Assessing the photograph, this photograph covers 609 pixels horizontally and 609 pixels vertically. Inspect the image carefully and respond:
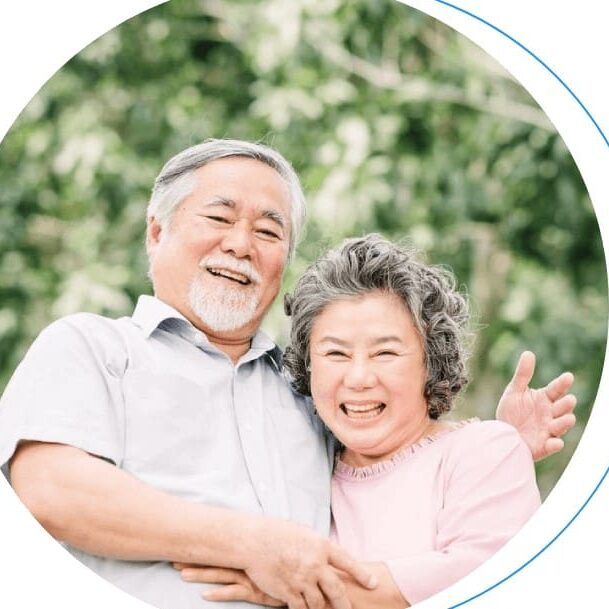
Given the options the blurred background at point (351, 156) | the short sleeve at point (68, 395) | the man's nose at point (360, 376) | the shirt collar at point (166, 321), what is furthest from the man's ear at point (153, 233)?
the blurred background at point (351, 156)

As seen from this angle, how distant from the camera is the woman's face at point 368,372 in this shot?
57.1 inches

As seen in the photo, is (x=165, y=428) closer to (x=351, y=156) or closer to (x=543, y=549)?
(x=543, y=549)

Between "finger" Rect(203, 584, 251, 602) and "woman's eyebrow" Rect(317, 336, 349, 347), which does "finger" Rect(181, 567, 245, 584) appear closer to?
"finger" Rect(203, 584, 251, 602)

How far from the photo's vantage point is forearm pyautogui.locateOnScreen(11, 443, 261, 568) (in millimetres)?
1303

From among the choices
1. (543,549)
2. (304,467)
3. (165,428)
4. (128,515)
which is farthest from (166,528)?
(543,549)

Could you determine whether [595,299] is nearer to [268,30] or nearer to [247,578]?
[268,30]

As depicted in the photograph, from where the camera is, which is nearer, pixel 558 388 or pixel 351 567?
pixel 351 567

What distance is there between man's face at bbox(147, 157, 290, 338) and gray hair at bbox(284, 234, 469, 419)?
0.22 feet

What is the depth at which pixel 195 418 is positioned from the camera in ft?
4.74

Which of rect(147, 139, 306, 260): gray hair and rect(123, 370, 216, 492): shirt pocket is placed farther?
rect(147, 139, 306, 260): gray hair

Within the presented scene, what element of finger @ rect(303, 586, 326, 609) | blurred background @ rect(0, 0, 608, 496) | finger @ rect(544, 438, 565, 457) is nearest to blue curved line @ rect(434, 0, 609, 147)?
finger @ rect(544, 438, 565, 457)

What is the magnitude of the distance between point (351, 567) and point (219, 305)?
433mm

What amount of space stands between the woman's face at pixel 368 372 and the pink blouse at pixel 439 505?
56 mm

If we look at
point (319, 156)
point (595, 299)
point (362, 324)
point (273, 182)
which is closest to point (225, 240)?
point (273, 182)
